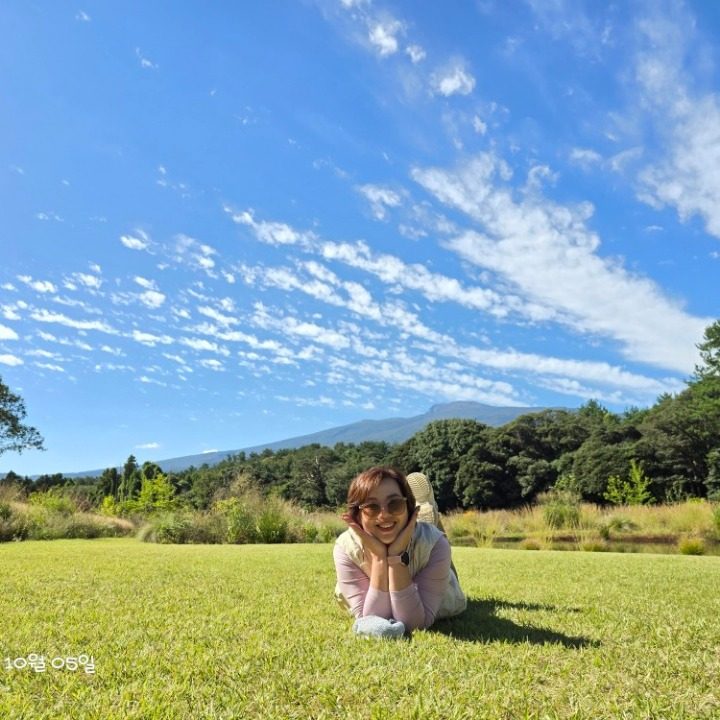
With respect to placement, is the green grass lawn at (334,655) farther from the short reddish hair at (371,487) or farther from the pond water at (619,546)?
the pond water at (619,546)

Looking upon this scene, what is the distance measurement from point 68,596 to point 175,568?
80.8 inches

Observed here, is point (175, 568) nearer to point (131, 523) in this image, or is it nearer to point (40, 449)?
point (131, 523)

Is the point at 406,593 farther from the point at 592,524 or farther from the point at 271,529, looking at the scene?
the point at 592,524

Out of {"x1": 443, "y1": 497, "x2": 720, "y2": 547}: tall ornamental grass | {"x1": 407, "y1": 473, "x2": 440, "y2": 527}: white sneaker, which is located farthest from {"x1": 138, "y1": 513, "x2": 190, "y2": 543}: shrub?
{"x1": 407, "y1": 473, "x2": 440, "y2": 527}: white sneaker

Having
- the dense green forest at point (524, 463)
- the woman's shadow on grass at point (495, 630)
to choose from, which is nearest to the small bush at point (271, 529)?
the woman's shadow on grass at point (495, 630)

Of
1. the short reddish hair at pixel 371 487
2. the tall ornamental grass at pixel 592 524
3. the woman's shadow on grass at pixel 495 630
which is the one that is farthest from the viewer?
the tall ornamental grass at pixel 592 524

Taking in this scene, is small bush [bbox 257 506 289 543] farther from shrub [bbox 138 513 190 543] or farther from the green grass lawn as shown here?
the green grass lawn

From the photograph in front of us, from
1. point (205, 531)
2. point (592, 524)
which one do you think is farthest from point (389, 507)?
point (592, 524)

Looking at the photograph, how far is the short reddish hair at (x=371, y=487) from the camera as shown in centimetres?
271

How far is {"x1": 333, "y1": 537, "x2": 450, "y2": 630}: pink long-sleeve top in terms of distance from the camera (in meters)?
2.74

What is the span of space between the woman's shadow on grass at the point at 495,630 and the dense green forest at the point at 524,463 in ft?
80.7

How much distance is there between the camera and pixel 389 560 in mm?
2672

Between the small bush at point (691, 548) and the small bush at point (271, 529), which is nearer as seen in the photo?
the small bush at point (691, 548)

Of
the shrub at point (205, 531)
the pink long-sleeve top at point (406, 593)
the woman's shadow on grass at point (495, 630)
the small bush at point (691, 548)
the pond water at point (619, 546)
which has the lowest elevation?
the pond water at point (619, 546)
